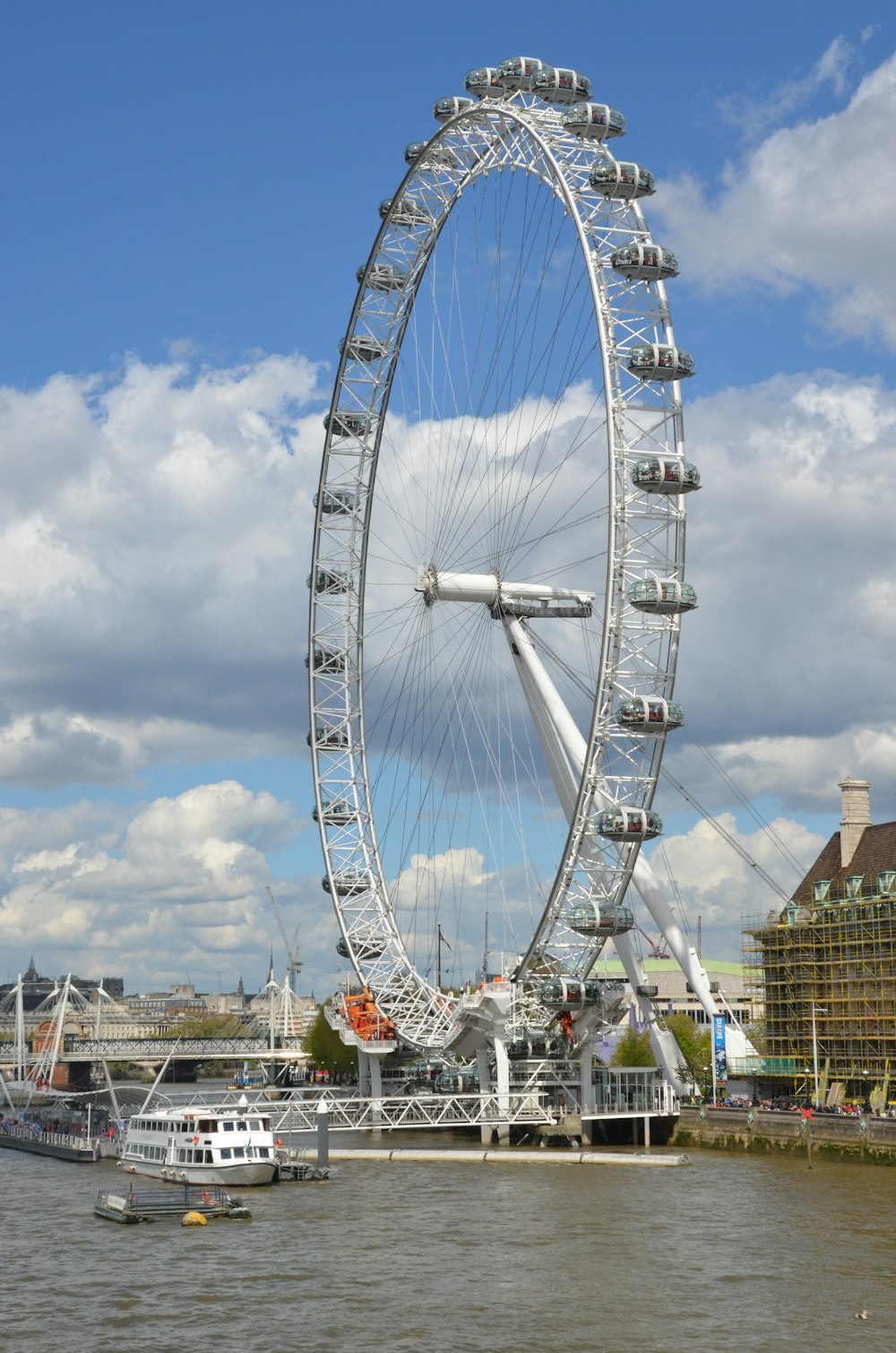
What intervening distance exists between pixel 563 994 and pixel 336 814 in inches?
937

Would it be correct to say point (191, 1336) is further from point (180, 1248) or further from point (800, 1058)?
point (800, 1058)

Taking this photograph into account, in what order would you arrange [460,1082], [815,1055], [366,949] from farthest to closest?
1. [366,949]
2. [460,1082]
3. [815,1055]

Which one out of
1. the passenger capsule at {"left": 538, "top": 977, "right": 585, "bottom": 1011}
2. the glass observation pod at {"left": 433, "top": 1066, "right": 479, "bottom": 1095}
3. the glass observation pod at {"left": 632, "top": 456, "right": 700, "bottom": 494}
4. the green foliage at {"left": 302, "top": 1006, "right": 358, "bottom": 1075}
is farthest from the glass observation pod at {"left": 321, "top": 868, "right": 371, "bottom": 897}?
the green foliage at {"left": 302, "top": 1006, "right": 358, "bottom": 1075}

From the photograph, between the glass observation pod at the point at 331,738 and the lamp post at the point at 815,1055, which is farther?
the glass observation pod at the point at 331,738

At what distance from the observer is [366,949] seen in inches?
3428

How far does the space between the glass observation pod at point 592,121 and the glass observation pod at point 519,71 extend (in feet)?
9.06

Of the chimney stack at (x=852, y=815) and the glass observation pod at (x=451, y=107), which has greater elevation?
the glass observation pod at (x=451, y=107)

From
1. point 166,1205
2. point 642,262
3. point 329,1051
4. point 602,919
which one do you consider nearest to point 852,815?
point 602,919

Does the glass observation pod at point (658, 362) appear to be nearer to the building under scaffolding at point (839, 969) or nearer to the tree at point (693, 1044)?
the building under scaffolding at point (839, 969)

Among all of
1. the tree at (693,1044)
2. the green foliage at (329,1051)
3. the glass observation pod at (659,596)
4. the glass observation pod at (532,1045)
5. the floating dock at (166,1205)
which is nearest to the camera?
the floating dock at (166,1205)

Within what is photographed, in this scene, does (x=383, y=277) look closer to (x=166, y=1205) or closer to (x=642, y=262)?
(x=642, y=262)

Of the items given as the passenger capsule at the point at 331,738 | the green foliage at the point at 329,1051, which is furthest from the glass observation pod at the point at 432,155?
the green foliage at the point at 329,1051

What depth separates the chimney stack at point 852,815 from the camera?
7825 centimetres

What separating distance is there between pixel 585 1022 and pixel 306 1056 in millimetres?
103711
